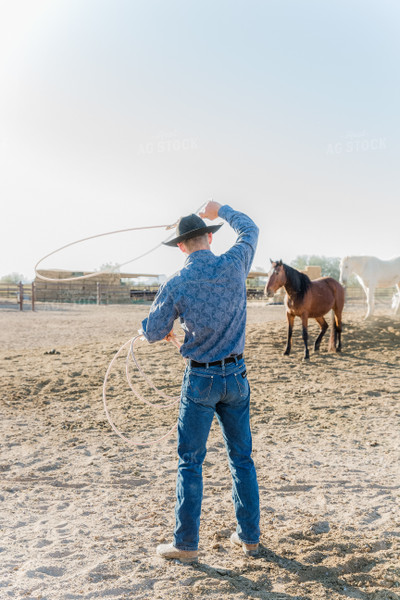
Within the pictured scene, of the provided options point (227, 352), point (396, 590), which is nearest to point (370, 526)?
point (396, 590)

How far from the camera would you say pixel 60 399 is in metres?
6.79

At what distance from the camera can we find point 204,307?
8.96 feet

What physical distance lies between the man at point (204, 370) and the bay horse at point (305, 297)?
6798mm

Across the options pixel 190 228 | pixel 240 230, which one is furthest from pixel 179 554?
pixel 240 230

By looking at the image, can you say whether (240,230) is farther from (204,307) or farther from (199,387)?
(199,387)

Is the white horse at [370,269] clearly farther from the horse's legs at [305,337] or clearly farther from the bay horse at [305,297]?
the horse's legs at [305,337]

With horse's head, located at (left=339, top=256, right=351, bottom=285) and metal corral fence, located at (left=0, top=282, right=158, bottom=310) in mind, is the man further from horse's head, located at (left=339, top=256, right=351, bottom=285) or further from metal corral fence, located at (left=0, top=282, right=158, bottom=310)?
metal corral fence, located at (left=0, top=282, right=158, bottom=310)

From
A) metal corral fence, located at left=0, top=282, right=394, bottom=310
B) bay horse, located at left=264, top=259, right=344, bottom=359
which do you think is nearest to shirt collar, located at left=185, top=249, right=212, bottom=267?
bay horse, located at left=264, top=259, right=344, bottom=359

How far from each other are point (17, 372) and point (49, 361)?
2.91 feet

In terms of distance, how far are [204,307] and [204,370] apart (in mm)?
349

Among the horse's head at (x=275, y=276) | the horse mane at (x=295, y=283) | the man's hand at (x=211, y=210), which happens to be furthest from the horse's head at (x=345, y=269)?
the man's hand at (x=211, y=210)

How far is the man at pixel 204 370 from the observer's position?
2.73 m

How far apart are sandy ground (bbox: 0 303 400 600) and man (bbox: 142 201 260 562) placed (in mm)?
281

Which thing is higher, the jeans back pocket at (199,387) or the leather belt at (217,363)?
the leather belt at (217,363)
